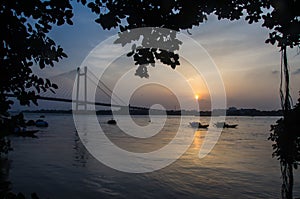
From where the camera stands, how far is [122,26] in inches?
88.2

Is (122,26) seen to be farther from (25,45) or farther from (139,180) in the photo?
(139,180)

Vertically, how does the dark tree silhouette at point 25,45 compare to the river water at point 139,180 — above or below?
above

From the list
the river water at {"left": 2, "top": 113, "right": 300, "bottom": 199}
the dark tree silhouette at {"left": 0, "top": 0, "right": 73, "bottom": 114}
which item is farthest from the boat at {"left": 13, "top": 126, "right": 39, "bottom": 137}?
the river water at {"left": 2, "top": 113, "right": 300, "bottom": 199}

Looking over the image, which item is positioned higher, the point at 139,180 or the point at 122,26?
the point at 122,26

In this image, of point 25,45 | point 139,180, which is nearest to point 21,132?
point 25,45

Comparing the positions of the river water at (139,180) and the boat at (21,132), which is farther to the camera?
the river water at (139,180)

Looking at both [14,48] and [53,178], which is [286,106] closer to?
[14,48]

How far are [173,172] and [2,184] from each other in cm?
1427

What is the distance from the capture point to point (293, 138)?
4754mm

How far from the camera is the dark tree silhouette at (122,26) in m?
1.85

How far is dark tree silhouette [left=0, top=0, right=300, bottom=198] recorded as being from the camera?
1851 millimetres

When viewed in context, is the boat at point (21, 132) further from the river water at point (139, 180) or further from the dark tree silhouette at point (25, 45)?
the river water at point (139, 180)

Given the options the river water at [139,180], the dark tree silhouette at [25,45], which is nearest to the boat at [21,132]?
the dark tree silhouette at [25,45]

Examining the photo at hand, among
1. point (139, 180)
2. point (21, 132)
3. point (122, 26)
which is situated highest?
point (122, 26)
